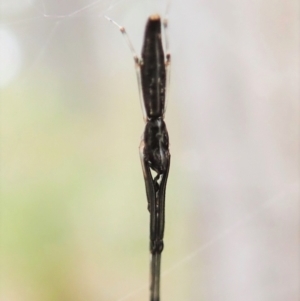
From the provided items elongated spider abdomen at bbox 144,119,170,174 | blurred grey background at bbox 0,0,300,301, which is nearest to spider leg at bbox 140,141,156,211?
elongated spider abdomen at bbox 144,119,170,174

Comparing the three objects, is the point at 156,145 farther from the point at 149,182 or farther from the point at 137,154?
the point at 137,154

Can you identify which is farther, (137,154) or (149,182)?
(137,154)

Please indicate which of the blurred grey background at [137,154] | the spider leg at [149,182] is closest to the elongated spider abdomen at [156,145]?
the spider leg at [149,182]

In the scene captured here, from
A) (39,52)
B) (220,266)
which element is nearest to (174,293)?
(220,266)

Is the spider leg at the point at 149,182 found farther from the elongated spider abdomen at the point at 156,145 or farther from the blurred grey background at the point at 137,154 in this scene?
the blurred grey background at the point at 137,154

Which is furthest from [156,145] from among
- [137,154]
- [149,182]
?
[137,154]

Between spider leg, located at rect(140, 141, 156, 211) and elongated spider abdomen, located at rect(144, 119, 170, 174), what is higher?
elongated spider abdomen, located at rect(144, 119, 170, 174)

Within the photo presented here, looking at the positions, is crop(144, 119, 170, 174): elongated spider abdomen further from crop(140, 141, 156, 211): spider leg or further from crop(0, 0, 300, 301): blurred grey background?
crop(0, 0, 300, 301): blurred grey background

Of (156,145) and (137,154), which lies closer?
(156,145)

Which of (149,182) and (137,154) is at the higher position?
(137,154)
